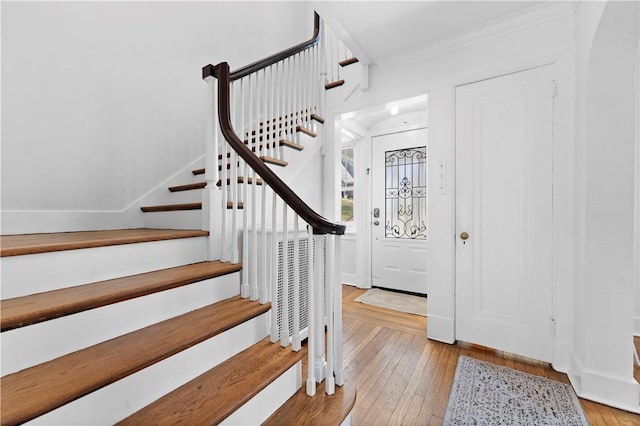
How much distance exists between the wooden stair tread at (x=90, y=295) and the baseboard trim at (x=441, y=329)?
1.88 metres

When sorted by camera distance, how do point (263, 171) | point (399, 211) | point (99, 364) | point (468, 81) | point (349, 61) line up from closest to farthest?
point (99, 364), point (263, 171), point (468, 81), point (349, 61), point (399, 211)

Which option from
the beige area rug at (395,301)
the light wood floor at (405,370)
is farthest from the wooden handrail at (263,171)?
the beige area rug at (395,301)

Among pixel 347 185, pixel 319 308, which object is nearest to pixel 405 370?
pixel 319 308

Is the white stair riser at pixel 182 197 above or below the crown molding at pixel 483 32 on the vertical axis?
below

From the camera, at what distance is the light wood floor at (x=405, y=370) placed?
1.57 m

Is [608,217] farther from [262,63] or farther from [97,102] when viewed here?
[97,102]

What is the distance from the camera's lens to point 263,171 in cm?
158

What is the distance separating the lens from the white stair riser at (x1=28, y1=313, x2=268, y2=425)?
889 millimetres

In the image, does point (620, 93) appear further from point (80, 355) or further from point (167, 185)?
point (167, 185)

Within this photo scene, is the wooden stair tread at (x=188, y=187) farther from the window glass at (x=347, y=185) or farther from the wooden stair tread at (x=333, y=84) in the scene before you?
the window glass at (x=347, y=185)

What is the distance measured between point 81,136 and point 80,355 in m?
1.81

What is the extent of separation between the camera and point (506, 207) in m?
2.22

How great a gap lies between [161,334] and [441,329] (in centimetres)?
218

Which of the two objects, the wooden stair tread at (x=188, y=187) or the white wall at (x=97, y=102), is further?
the wooden stair tread at (x=188, y=187)
